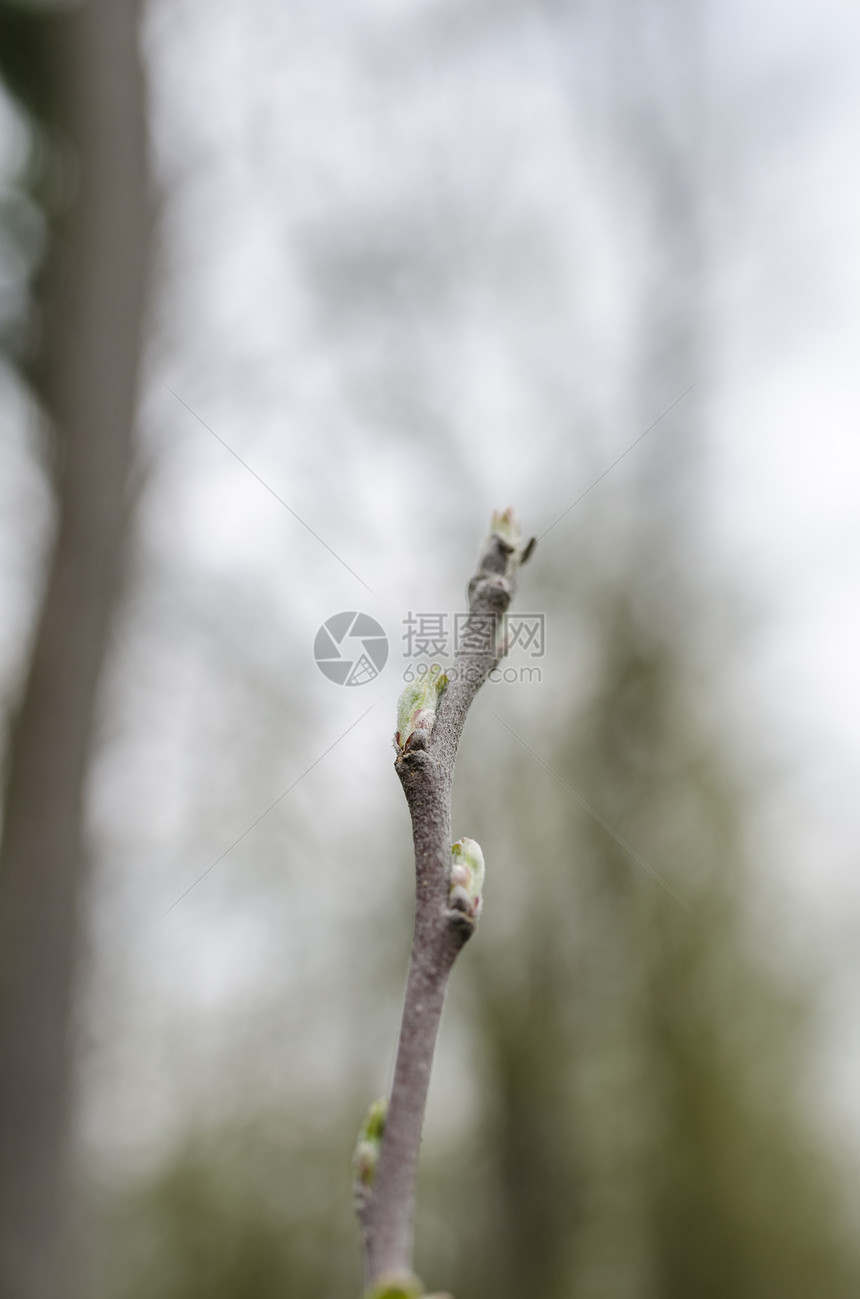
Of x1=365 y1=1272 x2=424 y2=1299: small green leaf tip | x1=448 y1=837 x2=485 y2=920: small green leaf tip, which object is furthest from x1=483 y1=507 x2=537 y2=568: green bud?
x1=365 y1=1272 x2=424 y2=1299: small green leaf tip

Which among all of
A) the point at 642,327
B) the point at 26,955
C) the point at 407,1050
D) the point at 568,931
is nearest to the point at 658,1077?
the point at 568,931

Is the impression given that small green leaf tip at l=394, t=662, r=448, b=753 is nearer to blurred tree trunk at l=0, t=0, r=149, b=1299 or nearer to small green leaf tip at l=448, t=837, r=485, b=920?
small green leaf tip at l=448, t=837, r=485, b=920

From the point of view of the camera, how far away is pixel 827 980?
→ 4.86 m

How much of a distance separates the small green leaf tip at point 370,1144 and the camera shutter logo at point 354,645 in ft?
1.32

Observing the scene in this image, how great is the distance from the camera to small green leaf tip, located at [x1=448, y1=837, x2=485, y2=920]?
0.77ft

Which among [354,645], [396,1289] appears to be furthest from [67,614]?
[396,1289]

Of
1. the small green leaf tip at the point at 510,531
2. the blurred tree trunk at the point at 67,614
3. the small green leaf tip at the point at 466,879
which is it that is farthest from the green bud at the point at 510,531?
the blurred tree trunk at the point at 67,614

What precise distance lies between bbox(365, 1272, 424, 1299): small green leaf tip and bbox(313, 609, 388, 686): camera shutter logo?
460mm

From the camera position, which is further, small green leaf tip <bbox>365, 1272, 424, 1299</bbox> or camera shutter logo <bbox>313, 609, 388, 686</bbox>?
camera shutter logo <bbox>313, 609, 388, 686</bbox>

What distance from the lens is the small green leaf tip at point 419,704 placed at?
26cm

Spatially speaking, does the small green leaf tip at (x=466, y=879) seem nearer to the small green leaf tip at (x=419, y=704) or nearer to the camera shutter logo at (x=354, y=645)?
the small green leaf tip at (x=419, y=704)

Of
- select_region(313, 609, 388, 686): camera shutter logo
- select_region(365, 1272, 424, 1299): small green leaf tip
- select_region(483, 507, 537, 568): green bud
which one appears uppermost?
select_region(313, 609, 388, 686): camera shutter logo

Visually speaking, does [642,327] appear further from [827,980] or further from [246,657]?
[827,980]

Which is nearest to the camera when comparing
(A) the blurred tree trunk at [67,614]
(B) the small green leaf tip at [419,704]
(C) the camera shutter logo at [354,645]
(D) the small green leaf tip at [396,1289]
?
(D) the small green leaf tip at [396,1289]
